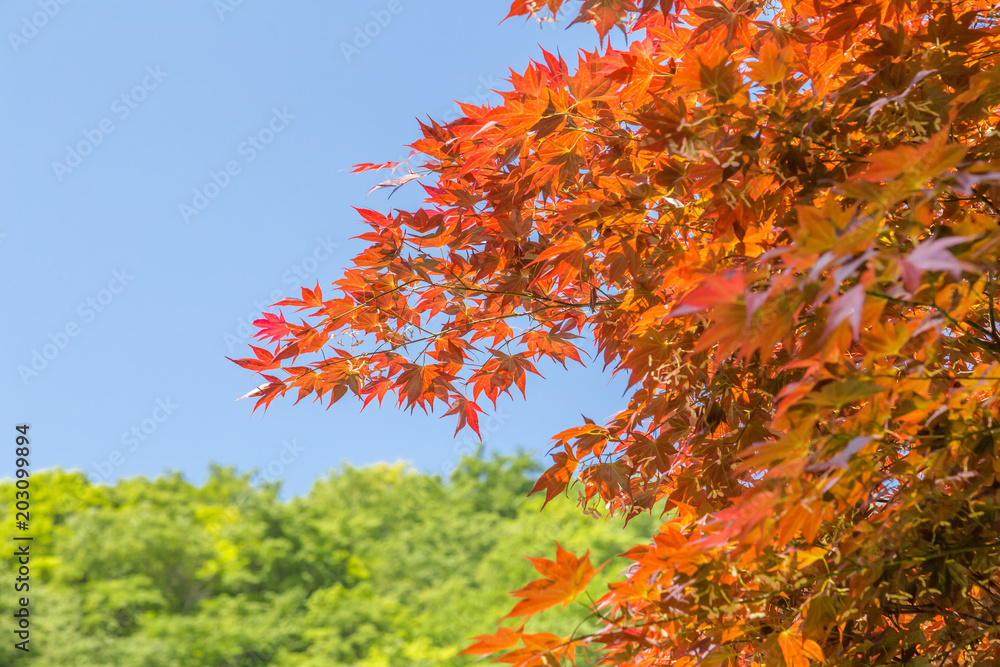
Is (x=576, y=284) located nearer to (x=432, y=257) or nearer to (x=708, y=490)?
(x=432, y=257)

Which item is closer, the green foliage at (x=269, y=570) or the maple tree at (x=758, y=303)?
the maple tree at (x=758, y=303)

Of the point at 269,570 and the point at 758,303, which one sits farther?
the point at 269,570

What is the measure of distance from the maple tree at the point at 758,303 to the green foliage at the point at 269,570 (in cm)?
816

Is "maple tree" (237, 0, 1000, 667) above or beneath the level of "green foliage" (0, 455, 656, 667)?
beneath

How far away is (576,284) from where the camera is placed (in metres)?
1.79

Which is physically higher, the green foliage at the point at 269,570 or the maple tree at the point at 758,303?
the green foliage at the point at 269,570

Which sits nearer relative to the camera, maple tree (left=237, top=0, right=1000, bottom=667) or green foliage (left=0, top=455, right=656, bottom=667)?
maple tree (left=237, top=0, right=1000, bottom=667)

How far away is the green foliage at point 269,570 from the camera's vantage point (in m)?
10.7

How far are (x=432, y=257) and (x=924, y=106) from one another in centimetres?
104

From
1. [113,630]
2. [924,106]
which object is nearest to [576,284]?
[924,106]

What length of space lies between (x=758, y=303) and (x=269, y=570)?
13580 millimetres

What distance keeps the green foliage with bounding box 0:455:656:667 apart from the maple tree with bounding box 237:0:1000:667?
321 inches

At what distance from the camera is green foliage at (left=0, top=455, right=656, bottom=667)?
1068 centimetres

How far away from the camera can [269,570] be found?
12672 millimetres
